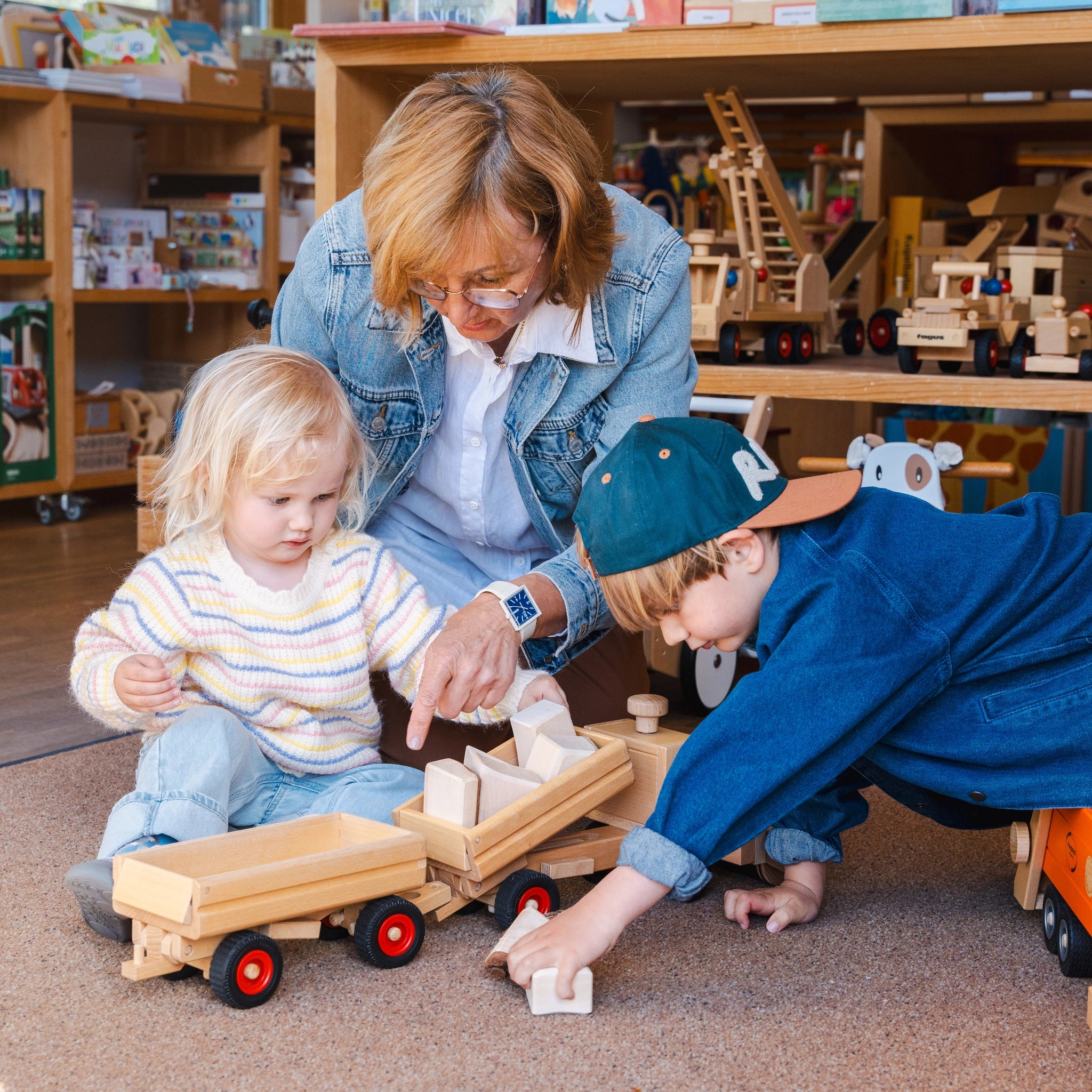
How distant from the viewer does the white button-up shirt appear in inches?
50.4

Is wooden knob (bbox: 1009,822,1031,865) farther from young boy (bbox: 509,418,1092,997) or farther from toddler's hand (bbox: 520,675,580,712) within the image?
toddler's hand (bbox: 520,675,580,712)

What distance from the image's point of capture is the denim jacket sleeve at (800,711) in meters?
0.91

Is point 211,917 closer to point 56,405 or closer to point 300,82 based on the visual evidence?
point 56,405

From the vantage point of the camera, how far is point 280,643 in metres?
1.20

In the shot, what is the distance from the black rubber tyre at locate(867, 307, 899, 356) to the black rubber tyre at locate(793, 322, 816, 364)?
191 millimetres

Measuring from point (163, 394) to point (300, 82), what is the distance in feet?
2.82

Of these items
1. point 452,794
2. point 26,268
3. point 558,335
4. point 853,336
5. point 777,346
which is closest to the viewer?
point 452,794

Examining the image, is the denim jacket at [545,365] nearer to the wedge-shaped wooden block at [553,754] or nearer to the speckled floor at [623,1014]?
the wedge-shaped wooden block at [553,754]

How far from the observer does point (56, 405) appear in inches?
109

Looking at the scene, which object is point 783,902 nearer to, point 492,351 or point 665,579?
point 665,579

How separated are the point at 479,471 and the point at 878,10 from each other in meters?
0.65

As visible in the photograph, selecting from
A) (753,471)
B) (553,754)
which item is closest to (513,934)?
(553,754)

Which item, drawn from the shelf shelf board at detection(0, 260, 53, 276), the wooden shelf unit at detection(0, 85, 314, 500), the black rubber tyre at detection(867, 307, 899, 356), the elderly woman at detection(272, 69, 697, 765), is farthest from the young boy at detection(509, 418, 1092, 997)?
the shelf shelf board at detection(0, 260, 53, 276)

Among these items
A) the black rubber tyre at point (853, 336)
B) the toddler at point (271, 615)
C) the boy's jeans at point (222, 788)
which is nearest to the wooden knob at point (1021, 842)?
the toddler at point (271, 615)
